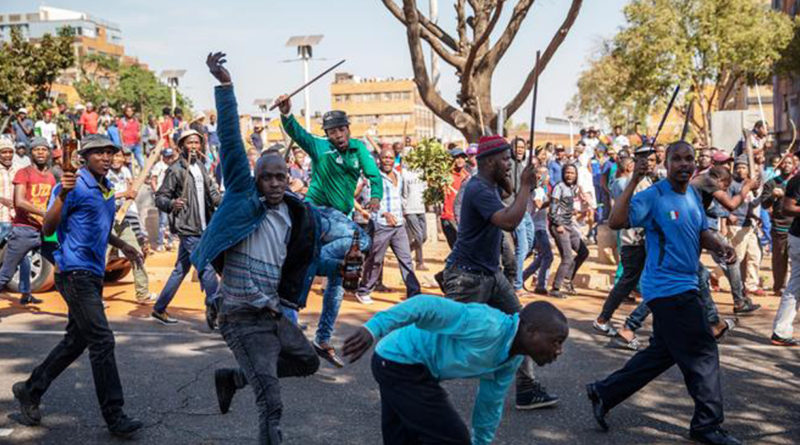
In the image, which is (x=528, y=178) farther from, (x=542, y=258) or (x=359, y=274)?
(x=542, y=258)

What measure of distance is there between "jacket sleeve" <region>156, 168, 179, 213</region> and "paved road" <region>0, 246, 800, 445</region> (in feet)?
4.40

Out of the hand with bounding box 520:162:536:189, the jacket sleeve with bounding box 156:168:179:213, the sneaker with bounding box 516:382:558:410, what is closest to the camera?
the hand with bounding box 520:162:536:189

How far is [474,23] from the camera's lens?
13.9 metres

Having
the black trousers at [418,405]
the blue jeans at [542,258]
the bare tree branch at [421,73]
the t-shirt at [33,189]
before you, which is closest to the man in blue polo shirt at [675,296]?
the black trousers at [418,405]

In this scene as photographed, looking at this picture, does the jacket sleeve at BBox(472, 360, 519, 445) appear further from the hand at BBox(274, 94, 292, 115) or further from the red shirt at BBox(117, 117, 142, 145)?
the red shirt at BBox(117, 117, 142, 145)

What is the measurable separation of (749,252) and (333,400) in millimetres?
7169

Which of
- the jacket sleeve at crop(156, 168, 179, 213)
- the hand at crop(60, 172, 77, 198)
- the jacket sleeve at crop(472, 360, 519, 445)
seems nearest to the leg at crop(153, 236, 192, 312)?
the jacket sleeve at crop(156, 168, 179, 213)

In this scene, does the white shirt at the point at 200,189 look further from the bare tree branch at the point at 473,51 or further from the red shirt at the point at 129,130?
the red shirt at the point at 129,130

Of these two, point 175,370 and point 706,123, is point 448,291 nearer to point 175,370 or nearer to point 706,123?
point 175,370

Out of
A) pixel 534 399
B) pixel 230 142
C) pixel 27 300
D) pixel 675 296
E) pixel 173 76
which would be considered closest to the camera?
pixel 230 142

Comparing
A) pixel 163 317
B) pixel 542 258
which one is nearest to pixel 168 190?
pixel 163 317

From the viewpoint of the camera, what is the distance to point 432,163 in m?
14.0

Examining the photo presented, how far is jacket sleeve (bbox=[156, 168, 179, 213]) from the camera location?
860 centimetres

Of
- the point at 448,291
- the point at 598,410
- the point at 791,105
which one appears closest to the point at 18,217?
the point at 448,291
